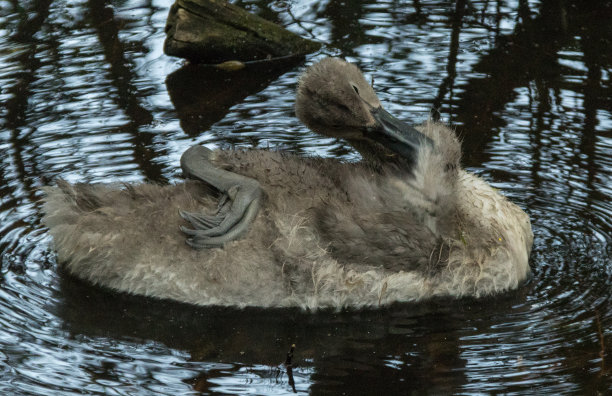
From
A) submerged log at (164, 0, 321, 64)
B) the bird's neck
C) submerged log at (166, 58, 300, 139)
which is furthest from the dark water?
the bird's neck

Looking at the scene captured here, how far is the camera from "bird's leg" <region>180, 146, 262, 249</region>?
532 cm

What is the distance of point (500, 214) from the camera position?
18.7 ft

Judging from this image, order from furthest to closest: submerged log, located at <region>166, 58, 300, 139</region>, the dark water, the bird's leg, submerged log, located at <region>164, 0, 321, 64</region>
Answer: submerged log, located at <region>164, 0, 321, 64</region> → submerged log, located at <region>166, 58, 300, 139</region> → the bird's leg → the dark water

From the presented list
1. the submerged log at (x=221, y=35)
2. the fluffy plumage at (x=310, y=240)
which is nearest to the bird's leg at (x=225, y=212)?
the fluffy plumage at (x=310, y=240)

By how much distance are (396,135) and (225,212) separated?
961mm

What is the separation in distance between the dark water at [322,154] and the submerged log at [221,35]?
20 centimetres

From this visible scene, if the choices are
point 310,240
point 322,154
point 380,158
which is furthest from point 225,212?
point 322,154

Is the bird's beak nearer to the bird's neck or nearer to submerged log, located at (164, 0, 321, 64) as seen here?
the bird's neck

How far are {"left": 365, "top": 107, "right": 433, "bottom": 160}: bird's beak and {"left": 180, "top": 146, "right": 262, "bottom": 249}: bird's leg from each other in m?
0.69

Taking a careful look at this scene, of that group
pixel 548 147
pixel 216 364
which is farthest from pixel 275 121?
pixel 216 364

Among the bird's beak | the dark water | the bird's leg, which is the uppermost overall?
the bird's beak

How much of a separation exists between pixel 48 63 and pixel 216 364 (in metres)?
4.68

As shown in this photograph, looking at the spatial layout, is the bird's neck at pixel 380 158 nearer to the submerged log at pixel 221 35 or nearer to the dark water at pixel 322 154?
the dark water at pixel 322 154

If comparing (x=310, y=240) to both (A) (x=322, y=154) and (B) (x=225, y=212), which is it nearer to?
(B) (x=225, y=212)
